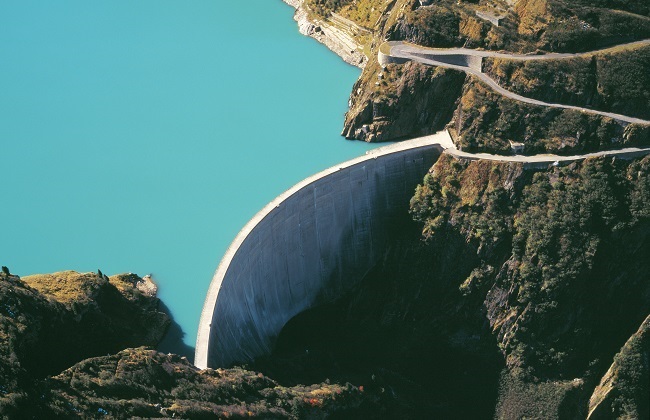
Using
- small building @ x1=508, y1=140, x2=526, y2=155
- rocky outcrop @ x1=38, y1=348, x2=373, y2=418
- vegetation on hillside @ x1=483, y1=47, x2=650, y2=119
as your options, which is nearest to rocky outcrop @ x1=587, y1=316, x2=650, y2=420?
small building @ x1=508, y1=140, x2=526, y2=155

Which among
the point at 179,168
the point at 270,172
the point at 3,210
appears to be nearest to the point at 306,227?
the point at 270,172

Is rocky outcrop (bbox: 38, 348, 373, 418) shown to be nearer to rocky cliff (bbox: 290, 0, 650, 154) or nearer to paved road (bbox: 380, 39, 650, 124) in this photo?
rocky cliff (bbox: 290, 0, 650, 154)

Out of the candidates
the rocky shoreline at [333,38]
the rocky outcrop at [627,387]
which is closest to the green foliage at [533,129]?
the rocky shoreline at [333,38]

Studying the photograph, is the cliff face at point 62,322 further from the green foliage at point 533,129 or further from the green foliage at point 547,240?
the green foliage at point 533,129

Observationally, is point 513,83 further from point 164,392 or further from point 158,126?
point 164,392

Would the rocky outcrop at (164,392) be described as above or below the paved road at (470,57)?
below

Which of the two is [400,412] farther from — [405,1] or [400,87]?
[405,1]

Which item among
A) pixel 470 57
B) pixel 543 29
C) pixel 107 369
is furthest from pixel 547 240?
pixel 107 369
